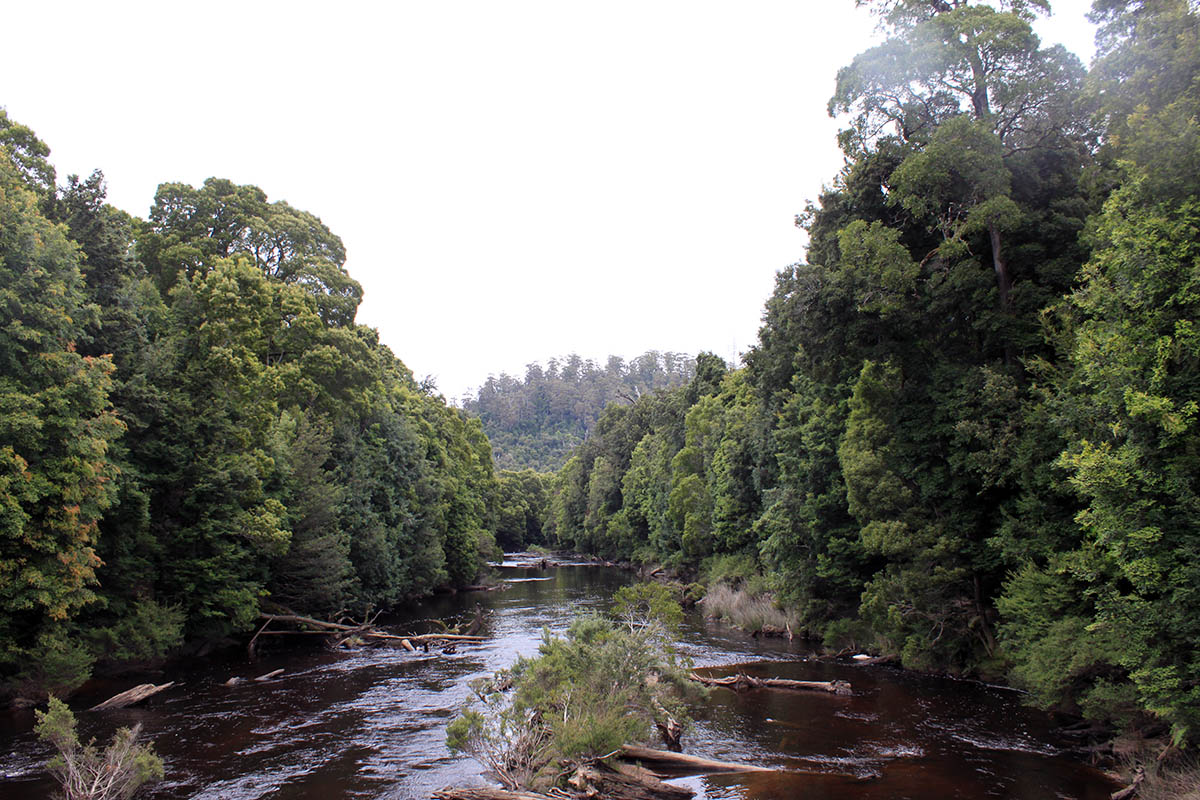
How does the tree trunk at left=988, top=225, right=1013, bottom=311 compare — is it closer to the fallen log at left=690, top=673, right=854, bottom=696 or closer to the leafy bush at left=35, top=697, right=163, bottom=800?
the fallen log at left=690, top=673, right=854, bottom=696

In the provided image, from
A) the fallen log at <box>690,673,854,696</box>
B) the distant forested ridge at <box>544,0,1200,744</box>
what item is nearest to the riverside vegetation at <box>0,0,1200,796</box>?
the distant forested ridge at <box>544,0,1200,744</box>

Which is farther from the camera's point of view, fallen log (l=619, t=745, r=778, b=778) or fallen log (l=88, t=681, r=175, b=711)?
fallen log (l=88, t=681, r=175, b=711)

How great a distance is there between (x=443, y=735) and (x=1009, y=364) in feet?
62.2

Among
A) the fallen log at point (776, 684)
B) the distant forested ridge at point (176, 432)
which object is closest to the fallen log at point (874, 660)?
the fallen log at point (776, 684)

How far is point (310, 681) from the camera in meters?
25.3

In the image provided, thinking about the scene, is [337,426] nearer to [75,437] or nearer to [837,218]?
[75,437]

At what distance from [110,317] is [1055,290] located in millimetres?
30223

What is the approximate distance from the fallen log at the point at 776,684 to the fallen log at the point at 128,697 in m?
16.2

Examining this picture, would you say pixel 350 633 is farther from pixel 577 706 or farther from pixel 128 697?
pixel 577 706

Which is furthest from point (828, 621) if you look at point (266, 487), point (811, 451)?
point (266, 487)

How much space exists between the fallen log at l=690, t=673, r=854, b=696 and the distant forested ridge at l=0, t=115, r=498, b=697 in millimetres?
17825

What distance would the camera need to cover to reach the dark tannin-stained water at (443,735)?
14.4m

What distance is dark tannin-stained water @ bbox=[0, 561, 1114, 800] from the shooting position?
14375 millimetres

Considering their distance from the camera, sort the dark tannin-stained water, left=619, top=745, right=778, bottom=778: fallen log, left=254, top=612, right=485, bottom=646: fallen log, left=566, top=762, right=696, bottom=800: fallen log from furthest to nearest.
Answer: left=254, top=612, right=485, bottom=646: fallen log
left=619, top=745, right=778, bottom=778: fallen log
the dark tannin-stained water
left=566, top=762, right=696, bottom=800: fallen log
